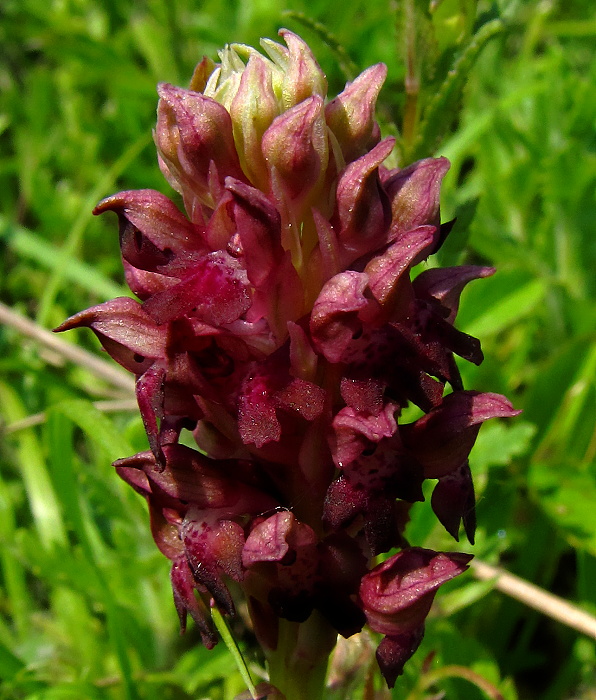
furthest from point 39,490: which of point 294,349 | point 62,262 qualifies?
point 294,349

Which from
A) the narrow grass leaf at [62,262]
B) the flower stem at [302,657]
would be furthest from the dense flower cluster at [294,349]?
the narrow grass leaf at [62,262]

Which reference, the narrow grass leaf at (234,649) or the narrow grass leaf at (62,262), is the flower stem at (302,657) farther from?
the narrow grass leaf at (62,262)

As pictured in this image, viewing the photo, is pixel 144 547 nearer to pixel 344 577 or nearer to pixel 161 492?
pixel 161 492

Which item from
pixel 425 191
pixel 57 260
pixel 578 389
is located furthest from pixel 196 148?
pixel 57 260

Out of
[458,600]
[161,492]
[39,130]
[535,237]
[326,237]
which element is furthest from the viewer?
[39,130]

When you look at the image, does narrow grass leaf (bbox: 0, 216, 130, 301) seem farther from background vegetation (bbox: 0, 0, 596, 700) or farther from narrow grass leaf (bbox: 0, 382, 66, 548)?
narrow grass leaf (bbox: 0, 382, 66, 548)

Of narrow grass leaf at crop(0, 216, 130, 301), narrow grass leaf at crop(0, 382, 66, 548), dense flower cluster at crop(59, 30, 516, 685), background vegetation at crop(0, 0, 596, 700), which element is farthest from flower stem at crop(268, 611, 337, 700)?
narrow grass leaf at crop(0, 216, 130, 301)

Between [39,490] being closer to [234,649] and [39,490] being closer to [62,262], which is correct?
[62,262]

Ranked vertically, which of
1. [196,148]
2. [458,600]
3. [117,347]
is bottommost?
[458,600]
